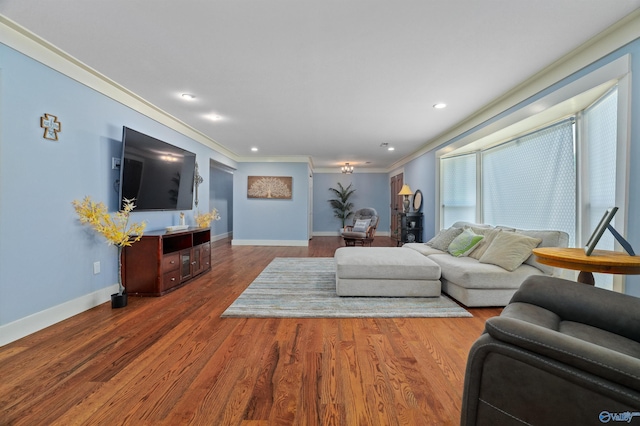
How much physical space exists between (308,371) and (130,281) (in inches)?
102

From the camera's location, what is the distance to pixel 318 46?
2178 mm

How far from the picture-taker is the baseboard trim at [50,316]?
1990 millimetres

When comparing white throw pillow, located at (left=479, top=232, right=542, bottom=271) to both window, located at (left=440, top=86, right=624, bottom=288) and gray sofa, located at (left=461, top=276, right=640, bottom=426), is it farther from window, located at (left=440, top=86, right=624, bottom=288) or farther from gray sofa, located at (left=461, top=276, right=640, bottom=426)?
gray sofa, located at (left=461, top=276, right=640, bottom=426)

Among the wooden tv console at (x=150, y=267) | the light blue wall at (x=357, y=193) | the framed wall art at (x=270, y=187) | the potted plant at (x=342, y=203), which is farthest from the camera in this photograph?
the light blue wall at (x=357, y=193)

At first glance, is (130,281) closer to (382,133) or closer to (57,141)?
(57,141)

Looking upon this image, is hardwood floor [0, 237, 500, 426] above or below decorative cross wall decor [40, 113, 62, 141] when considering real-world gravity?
below

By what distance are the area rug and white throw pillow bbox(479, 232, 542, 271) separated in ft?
2.19

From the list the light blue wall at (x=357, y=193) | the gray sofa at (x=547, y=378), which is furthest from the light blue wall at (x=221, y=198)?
the gray sofa at (x=547, y=378)

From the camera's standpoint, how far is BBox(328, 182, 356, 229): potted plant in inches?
364

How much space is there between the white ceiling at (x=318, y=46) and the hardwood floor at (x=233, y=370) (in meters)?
2.39

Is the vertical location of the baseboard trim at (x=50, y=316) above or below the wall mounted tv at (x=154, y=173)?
below

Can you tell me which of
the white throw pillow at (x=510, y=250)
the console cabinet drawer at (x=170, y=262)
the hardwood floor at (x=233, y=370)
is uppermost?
the white throw pillow at (x=510, y=250)

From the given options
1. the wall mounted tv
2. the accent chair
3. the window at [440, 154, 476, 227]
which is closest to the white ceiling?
the wall mounted tv

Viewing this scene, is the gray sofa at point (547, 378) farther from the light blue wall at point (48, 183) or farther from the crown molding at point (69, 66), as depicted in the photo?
the crown molding at point (69, 66)
